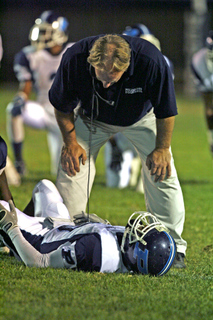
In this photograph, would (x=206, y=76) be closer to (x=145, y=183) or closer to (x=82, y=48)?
(x=145, y=183)

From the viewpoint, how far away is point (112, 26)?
81.3 feet

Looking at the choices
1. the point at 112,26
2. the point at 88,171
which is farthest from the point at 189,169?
the point at 112,26

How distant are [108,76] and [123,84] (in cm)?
29

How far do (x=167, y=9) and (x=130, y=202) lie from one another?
66.4 ft

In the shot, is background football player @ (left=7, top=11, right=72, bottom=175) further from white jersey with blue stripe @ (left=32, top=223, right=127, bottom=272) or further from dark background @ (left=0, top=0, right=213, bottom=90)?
dark background @ (left=0, top=0, right=213, bottom=90)

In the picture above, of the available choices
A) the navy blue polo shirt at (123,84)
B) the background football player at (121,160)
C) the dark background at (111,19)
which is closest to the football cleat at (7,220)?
the navy blue polo shirt at (123,84)

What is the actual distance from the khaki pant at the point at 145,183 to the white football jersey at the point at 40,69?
4.00 meters

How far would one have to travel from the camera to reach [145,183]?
4273mm

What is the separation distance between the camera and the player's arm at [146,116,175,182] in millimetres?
3943

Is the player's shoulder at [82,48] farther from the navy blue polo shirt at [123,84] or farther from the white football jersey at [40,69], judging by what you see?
the white football jersey at [40,69]

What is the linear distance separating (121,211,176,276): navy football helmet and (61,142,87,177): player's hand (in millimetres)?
902

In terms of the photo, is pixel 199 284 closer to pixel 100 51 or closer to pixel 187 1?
pixel 100 51

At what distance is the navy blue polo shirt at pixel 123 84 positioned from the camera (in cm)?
374

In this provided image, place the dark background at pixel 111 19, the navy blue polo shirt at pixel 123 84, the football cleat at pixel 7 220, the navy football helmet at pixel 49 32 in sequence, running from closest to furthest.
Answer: the football cleat at pixel 7 220, the navy blue polo shirt at pixel 123 84, the navy football helmet at pixel 49 32, the dark background at pixel 111 19
